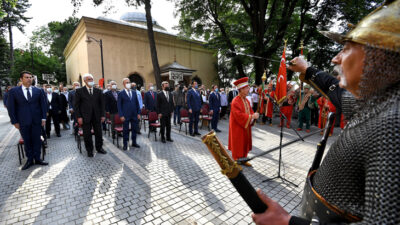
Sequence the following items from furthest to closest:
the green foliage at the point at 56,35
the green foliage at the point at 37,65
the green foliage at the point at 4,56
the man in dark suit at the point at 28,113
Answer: the green foliage at the point at 56,35 → the green foliage at the point at 37,65 → the green foliage at the point at 4,56 → the man in dark suit at the point at 28,113

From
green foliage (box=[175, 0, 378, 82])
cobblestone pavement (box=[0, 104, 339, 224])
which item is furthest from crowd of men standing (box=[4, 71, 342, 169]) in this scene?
green foliage (box=[175, 0, 378, 82])

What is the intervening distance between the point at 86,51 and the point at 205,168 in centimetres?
1907

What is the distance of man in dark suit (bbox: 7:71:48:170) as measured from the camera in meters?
4.89

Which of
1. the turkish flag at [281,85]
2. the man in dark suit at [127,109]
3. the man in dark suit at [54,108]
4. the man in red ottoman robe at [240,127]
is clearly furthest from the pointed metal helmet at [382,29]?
the man in dark suit at [54,108]

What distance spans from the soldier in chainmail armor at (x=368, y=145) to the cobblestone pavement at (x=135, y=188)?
236 cm

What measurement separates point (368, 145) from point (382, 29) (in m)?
0.47

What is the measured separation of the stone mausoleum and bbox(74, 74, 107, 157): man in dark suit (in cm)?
1276

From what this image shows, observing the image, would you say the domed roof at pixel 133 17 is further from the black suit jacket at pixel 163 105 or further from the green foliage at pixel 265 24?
→ the black suit jacket at pixel 163 105

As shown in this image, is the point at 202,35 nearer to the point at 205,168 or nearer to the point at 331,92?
the point at 205,168

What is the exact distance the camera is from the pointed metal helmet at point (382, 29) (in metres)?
0.75

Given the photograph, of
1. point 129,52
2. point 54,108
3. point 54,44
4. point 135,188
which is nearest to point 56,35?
point 54,44

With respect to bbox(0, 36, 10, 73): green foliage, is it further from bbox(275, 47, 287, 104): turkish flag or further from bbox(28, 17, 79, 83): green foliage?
bbox(275, 47, 287, 104): turkish flag

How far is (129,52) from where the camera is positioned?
21266mm

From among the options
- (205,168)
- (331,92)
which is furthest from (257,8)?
(331,92)
